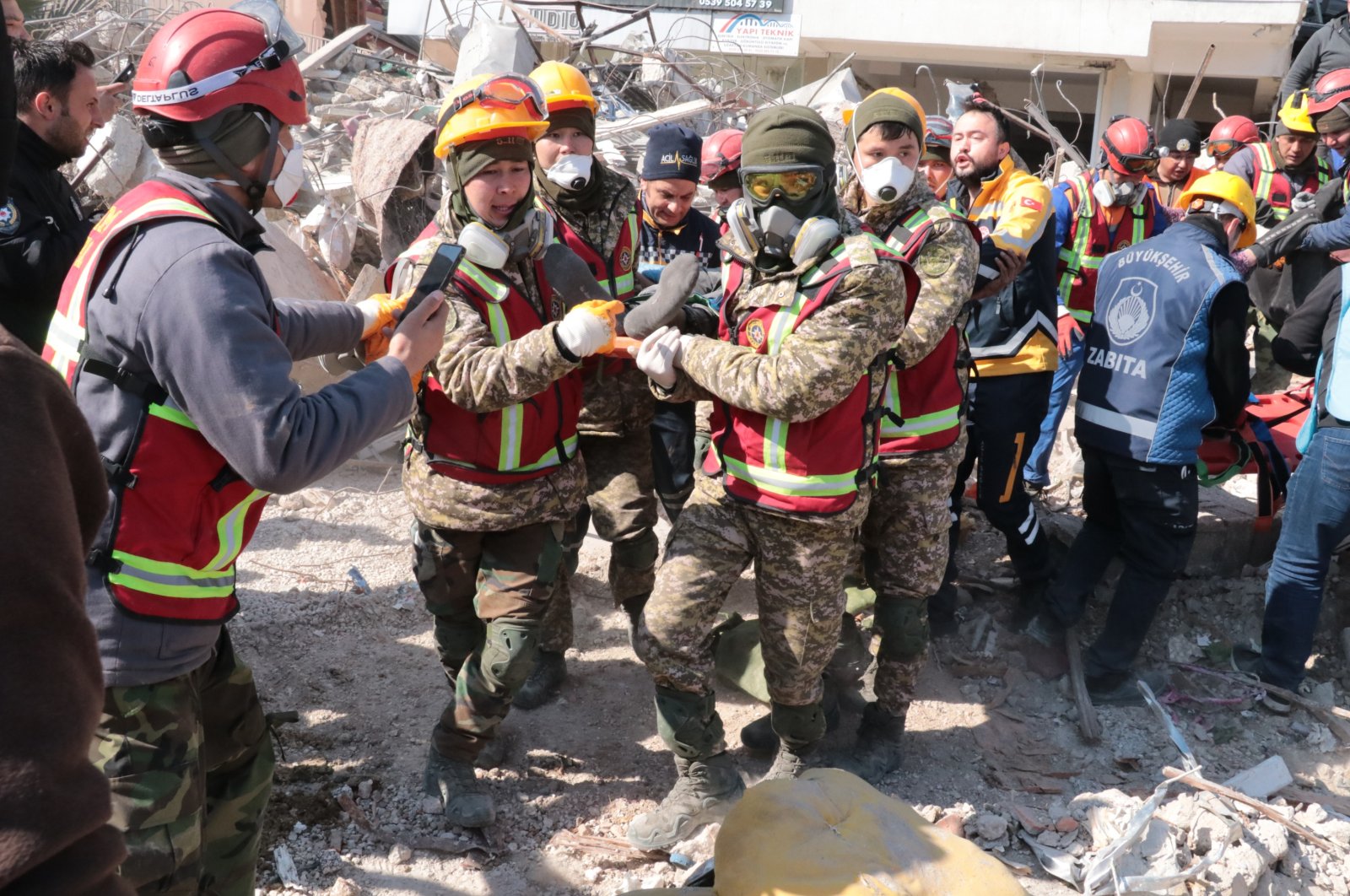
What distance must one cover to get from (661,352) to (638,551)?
1.32 meters

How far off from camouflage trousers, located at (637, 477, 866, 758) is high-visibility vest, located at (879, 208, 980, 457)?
602 mm

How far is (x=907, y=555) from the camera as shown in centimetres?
381

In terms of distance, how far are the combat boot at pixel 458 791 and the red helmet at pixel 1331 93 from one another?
5.80m

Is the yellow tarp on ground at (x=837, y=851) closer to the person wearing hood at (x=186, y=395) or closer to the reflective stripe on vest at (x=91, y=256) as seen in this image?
the person wearing hood at (x=186, y=395)

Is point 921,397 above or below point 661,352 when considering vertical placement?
below

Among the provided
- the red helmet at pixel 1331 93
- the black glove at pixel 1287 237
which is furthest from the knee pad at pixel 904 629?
the red helmet at pixel 1331 93

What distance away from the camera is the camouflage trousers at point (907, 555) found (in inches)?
150

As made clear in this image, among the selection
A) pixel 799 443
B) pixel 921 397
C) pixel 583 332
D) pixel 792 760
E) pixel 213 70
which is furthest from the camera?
pixel 921 397

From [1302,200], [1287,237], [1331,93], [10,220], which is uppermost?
[1331,93]

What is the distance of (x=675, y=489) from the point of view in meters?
4.38

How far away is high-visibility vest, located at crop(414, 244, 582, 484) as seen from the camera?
11.0 feet

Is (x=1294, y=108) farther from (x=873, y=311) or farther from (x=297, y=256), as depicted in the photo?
(x=297, y=256)

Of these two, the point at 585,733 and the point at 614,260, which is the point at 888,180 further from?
the point at 585,733

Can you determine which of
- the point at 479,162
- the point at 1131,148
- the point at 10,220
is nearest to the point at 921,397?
the point at 479,162
